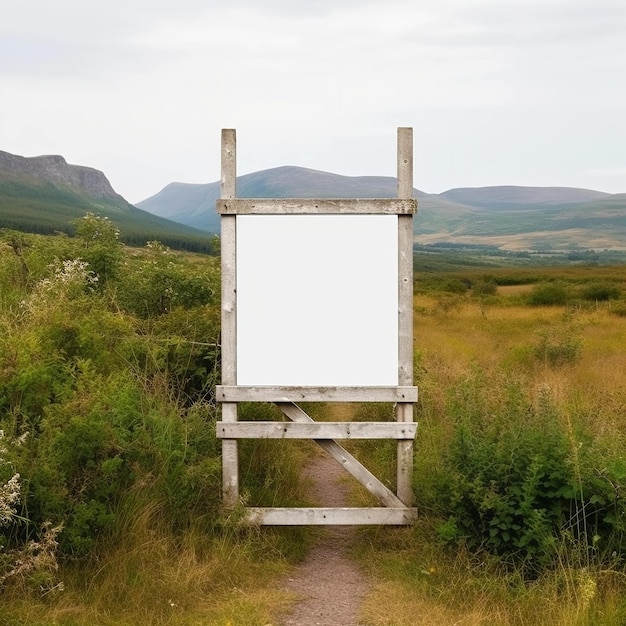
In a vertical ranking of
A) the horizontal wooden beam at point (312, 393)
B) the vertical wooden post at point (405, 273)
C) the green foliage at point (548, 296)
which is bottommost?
the green foliage at point (548, 296)

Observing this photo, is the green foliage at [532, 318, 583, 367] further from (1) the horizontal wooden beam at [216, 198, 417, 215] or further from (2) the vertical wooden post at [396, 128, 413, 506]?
(1) the horizontal wooden beam at [216, 198, 417, 215]

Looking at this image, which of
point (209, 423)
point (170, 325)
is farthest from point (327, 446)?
point (170, 325)

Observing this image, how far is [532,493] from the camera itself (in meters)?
6.43

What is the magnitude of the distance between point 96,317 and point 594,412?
561cm

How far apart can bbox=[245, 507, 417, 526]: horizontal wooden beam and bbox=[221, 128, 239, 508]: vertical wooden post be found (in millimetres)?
409

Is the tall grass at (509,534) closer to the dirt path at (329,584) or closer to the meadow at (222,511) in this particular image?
the meadow at (222,511)

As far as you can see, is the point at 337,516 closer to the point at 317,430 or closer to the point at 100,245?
the point at 317,430

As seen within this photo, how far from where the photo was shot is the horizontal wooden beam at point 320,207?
746 cm

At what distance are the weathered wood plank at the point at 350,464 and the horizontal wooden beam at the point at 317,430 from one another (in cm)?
12

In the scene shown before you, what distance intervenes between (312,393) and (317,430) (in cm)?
35

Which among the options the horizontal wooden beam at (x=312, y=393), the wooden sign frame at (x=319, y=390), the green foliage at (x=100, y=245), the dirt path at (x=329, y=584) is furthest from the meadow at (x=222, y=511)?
the green foliage at (x=100, y=245)

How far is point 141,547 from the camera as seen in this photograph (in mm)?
6512

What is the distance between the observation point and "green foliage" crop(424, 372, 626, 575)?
634cm

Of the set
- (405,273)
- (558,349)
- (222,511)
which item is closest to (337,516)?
(222,511)
